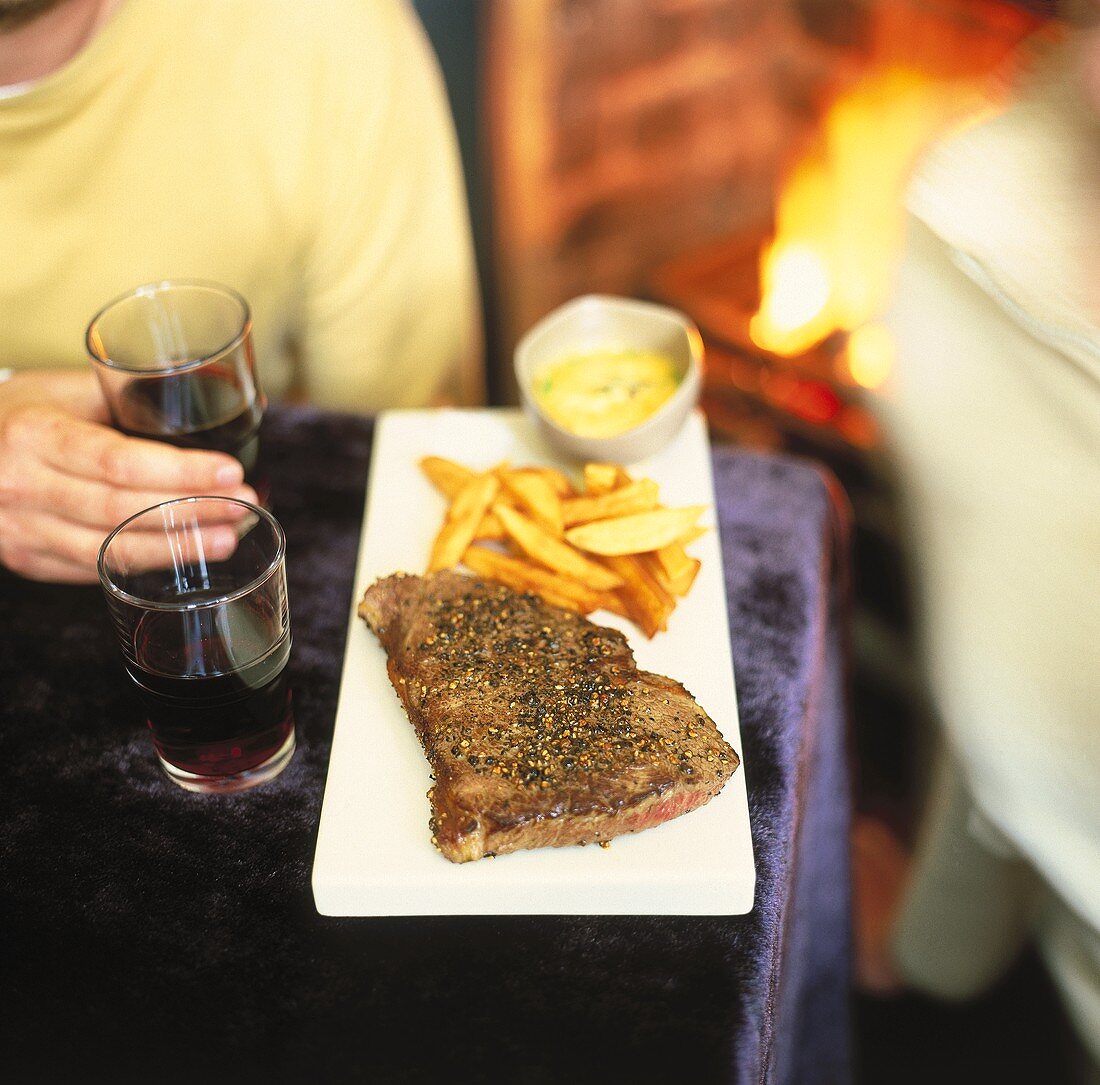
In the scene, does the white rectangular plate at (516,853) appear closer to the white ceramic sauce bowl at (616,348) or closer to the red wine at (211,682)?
the red wine at (211,682)

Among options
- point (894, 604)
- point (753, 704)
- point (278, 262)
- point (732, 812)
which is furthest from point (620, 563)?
point (894, 604)

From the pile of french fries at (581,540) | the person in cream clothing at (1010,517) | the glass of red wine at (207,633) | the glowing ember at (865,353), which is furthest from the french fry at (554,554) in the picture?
the glowing ember at (865,353)

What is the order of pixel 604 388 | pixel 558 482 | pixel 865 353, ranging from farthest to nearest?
1. pixel 865 353
2. pixel 604 388
3. pixel 558 482

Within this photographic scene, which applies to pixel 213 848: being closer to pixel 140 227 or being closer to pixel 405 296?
pixel 140 227

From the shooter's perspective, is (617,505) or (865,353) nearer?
(617,505)

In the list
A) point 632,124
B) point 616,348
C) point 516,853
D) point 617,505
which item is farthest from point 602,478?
point 632,124

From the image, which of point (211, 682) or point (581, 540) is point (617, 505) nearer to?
point (581, 540)
